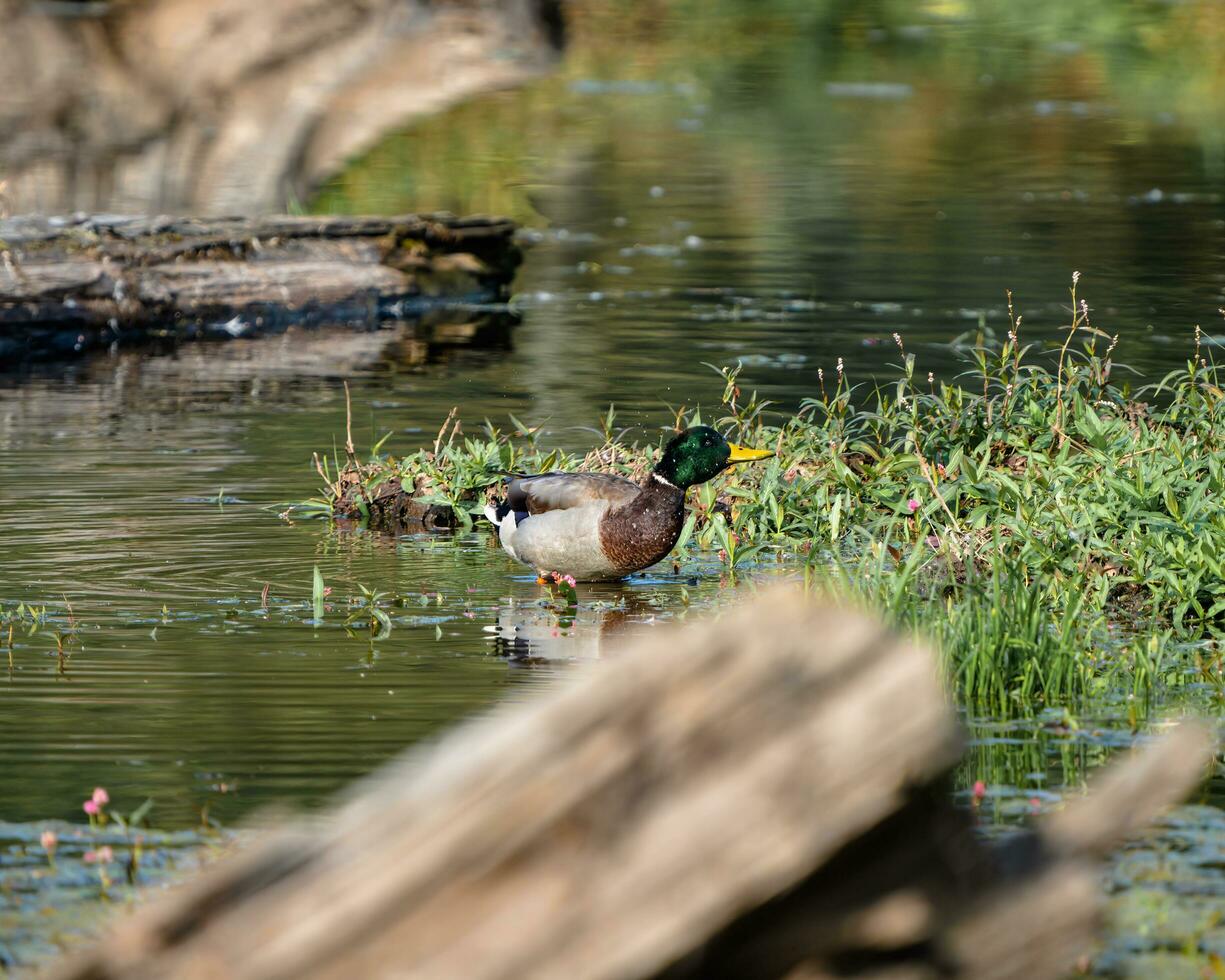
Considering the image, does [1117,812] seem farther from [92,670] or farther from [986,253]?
[986,253]

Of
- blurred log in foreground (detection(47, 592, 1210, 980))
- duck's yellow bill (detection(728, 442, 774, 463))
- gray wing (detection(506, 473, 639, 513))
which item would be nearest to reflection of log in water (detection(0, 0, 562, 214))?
gray wing (detection(506, 473, 639, 513))

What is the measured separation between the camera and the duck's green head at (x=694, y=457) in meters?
8.73

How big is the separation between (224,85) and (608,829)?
26.2 m

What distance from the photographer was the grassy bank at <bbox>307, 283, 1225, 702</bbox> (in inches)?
260

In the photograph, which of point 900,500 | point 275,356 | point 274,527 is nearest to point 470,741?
point 900,500

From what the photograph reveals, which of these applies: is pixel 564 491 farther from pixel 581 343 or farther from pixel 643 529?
pixel 581 343

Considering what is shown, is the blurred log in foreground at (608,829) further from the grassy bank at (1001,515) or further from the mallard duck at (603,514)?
the mallard duck at (603,514)

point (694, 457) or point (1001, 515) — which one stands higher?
point (694, 457)

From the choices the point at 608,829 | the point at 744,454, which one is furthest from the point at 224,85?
the point at 608,829

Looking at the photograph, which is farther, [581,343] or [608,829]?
[581,343]

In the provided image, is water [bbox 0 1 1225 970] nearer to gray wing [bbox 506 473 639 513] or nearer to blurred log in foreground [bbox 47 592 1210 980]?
gray wing [bbox 506 473 639 513]

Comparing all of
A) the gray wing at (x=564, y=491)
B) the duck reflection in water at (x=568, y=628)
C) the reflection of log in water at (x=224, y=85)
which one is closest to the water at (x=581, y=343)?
the duck reflection in water at (x=568, y=628)

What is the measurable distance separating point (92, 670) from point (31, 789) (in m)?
1.43

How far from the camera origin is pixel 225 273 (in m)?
16.2
